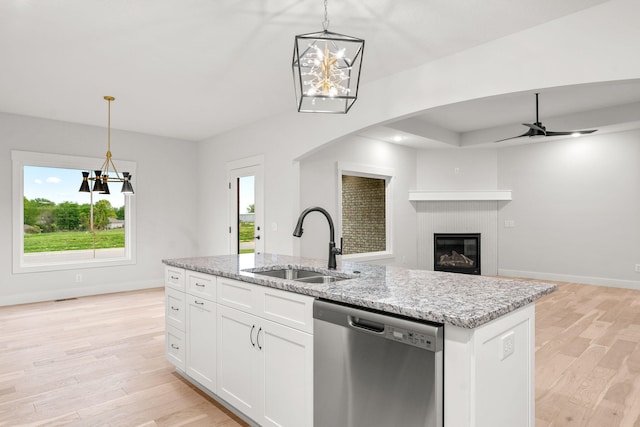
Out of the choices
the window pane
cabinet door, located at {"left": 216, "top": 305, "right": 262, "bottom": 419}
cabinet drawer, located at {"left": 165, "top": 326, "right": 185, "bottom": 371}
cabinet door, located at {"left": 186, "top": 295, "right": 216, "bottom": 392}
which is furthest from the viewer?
the window pane

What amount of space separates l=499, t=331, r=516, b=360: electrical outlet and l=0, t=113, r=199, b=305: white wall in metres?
6.23

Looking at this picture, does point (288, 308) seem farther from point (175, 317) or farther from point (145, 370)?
point (145, 370)

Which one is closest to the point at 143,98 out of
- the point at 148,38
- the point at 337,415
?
the point at 148,38

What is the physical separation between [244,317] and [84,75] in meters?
3.25

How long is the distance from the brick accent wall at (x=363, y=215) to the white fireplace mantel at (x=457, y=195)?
907mm

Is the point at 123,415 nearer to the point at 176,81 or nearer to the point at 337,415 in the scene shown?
the point at 337,415

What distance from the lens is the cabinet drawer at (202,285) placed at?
252 cm

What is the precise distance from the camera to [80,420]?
234cm

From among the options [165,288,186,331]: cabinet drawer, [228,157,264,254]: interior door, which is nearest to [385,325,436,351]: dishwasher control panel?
[165,288,186,331]: cabinet drawer

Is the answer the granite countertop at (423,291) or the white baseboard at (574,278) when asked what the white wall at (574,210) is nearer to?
the white baseboard at (574,278)

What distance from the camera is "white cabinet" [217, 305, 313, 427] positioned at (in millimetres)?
1855

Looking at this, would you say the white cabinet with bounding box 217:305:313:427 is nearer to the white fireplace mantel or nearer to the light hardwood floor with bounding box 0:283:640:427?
the light hardwood floor with bounding box 0:283:640:427

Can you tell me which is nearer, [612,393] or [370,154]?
[612,393]

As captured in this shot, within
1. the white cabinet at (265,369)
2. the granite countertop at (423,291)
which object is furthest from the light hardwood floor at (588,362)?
the white cabinet at (265,369)
